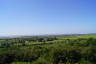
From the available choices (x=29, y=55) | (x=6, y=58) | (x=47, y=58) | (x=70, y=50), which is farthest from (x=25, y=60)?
(x=70, y=50)

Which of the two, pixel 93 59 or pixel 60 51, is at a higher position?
pixel 60 51

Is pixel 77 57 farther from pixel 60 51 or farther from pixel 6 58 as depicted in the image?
pixel 6 58

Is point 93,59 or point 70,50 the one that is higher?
point 70,50

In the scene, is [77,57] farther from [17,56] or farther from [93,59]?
[17,56]

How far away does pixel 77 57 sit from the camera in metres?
41.2

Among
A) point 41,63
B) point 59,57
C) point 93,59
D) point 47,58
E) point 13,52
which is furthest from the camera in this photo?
point 13,52

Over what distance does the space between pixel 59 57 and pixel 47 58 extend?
13.5 ft

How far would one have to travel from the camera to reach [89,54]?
139 ft

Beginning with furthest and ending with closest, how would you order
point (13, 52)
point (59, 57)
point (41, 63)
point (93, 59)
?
point (13, 52) → point (93, 59) → point (59, 57) → point (41, 63)

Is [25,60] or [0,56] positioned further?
[25,60]

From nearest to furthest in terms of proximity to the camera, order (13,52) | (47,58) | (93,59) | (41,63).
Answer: (41,63) → (47,58) → (93,59) → (13,52)

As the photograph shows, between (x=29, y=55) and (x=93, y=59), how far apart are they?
60.2ft

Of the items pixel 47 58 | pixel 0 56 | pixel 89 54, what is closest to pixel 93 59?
pixel 89 54

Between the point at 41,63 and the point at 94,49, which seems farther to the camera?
the point at 94,49
